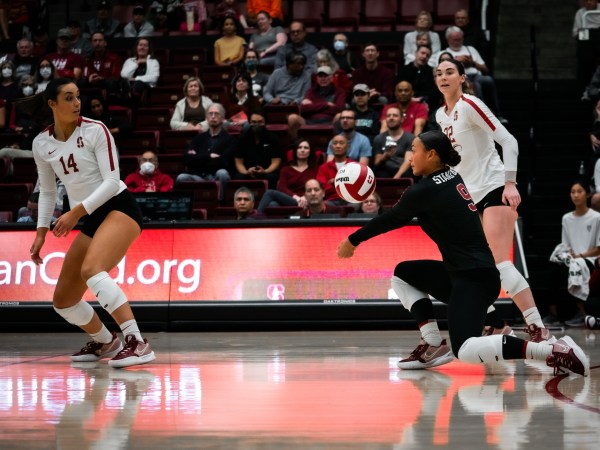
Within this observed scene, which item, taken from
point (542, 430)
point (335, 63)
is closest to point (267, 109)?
point (335, 63)

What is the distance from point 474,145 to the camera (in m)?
7.70

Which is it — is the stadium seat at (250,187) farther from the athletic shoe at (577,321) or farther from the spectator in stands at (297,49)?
the athletic shoe at (577,321)

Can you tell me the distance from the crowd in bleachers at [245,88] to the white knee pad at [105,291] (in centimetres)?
494

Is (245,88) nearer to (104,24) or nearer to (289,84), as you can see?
(289,84)

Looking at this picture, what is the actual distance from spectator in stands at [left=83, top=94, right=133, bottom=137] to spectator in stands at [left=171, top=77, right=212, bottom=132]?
0.69m

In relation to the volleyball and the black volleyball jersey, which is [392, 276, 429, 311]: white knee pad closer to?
the black volleyball jersey

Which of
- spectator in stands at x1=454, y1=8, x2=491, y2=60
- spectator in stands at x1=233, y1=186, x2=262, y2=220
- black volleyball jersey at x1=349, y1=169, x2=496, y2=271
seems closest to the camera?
black volleyball jersey at x1=349, y1=169, x2=496, y2=271

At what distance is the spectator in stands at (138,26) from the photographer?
1866 cm

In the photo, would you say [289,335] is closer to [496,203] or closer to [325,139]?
[496,203]

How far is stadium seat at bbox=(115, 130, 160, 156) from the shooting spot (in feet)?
49.9

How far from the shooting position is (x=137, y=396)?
5.65 meters

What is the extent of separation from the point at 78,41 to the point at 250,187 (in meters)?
6.66

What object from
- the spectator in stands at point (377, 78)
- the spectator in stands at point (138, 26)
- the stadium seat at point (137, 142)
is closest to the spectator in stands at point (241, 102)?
the stadium seat at point (137, 142)

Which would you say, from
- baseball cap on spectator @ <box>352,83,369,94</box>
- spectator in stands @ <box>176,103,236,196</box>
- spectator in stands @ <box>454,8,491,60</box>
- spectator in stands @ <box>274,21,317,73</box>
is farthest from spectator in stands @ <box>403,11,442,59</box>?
spectator in stands @ <box>176,103,236,196</box>
